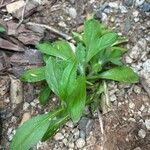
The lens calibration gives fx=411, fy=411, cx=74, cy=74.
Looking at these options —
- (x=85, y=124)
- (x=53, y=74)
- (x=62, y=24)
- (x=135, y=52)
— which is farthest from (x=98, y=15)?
(x=85, y=124)

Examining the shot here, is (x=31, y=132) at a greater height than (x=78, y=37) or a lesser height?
lesser

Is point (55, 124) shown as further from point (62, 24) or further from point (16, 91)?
point (62, 24)

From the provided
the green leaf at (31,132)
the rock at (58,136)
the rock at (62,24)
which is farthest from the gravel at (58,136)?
the rock at (62,24)

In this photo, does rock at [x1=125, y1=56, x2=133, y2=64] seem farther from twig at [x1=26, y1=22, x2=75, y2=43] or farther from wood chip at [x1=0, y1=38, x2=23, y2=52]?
wood chip at [x1=0, y1=38, x2=23, y2=52]

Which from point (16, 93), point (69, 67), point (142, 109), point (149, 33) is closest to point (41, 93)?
point (16, 93)

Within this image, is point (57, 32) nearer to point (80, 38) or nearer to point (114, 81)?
point (80, 38)
